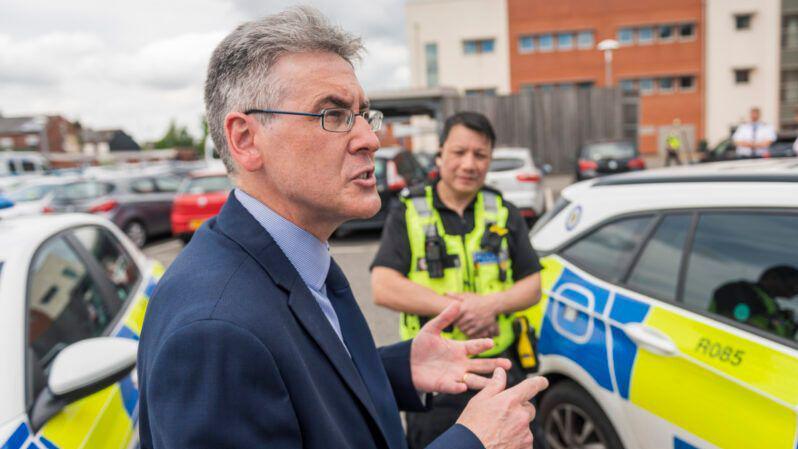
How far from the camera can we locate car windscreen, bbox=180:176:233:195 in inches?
414

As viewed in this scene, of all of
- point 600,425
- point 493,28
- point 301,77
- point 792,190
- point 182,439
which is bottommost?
point 600,425

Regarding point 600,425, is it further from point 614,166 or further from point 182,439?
point 614,166

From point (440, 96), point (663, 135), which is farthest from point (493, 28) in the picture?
point (440, 96)

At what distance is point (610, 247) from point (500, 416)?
5.24 ft

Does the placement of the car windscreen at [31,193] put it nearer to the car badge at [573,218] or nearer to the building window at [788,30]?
the car badge at [573,218]

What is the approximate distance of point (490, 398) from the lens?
1224 mm

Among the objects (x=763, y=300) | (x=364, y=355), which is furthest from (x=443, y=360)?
(x=763, y=300)

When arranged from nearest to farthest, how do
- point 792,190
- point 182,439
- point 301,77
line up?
1. point 182,439
2. point 301,77
3. point 792,190

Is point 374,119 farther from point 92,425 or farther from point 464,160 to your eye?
point 92,425

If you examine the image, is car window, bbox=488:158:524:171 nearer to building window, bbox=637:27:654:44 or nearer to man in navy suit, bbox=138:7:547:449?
man in navy suit, bbox=138:7:547:449

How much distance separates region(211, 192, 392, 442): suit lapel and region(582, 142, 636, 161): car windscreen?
13930 millimetres

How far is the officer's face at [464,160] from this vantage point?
7.97 ft

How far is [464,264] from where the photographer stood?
92.6 inches

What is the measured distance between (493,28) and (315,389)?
39.3 m
